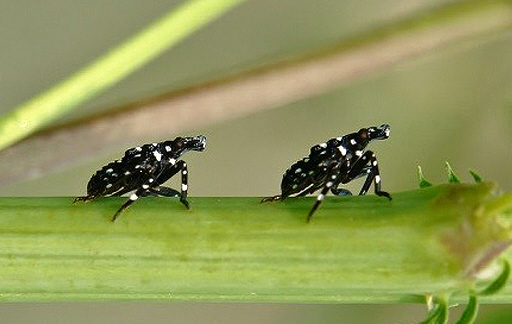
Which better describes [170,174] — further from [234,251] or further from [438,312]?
[438,312]

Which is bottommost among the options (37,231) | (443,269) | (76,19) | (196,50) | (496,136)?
(496,136)

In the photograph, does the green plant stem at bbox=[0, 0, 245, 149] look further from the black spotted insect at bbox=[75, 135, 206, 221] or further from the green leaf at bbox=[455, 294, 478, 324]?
the green leaf at bbox=[455, 294, 478, 324]

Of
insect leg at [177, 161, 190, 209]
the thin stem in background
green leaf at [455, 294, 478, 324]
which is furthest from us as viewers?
the thin stem in background

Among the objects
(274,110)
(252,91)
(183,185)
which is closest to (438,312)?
(183,185)

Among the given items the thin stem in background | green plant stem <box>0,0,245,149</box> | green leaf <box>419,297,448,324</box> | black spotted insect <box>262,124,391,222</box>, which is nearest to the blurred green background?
the thin stem in background

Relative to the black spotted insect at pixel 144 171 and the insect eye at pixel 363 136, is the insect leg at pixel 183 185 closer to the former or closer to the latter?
the black spotted insect at pixel 144 171

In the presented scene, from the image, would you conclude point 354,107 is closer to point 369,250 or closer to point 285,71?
point 285,71

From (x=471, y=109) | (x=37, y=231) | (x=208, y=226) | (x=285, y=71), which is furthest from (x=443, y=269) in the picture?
(x=471, y=109)
